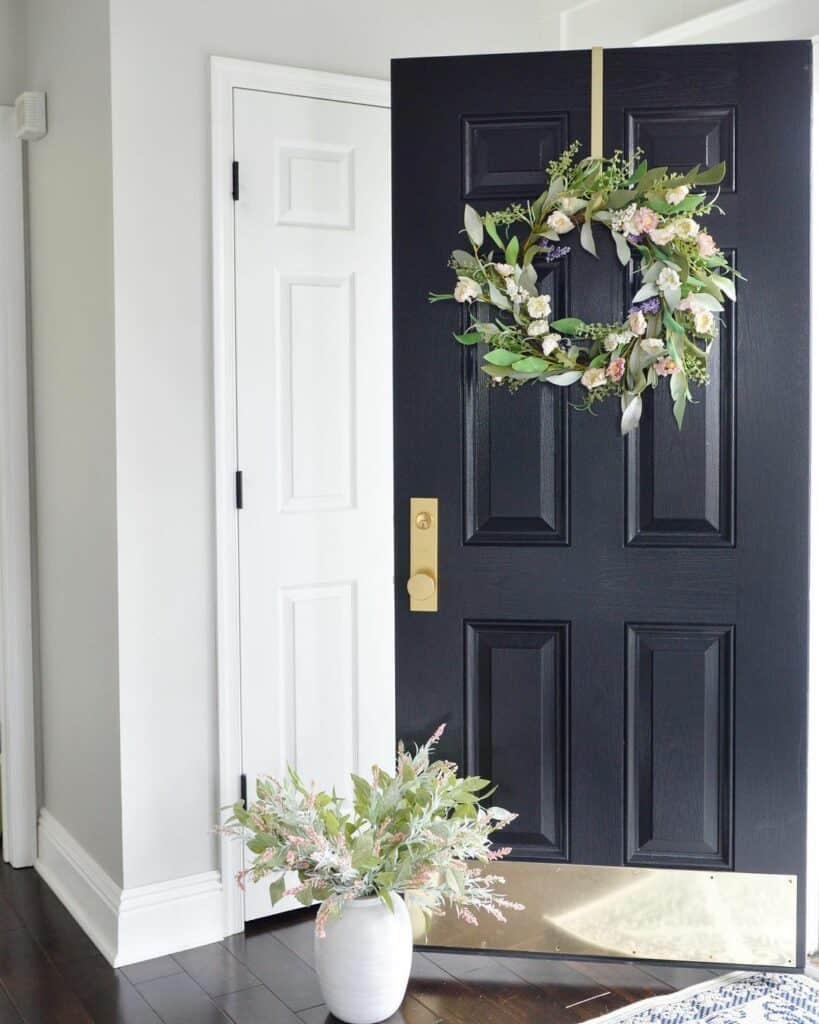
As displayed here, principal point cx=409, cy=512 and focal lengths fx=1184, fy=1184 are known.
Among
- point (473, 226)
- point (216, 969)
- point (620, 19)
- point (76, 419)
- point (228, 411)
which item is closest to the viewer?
point (473, 226)

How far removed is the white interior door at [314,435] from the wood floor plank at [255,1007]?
37cm

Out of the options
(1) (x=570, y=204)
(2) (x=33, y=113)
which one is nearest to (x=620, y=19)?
(1) (x=570, y=204)

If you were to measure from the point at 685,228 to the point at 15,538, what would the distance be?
2.00 m

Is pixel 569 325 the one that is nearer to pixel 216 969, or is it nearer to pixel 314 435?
pixel 314 435

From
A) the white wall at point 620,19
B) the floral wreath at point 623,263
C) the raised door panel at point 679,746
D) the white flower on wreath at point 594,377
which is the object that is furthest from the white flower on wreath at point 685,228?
the raised door panel at point 679,746

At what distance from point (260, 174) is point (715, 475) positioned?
4.28 ft

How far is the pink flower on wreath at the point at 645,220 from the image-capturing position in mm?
2492

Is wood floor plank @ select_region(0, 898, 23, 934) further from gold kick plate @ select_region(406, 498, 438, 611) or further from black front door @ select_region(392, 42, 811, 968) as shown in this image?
gold kick plate @ select_region(406, 498, 438, 611)

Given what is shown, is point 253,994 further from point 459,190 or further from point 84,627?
point 459,190

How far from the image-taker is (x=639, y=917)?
2680 millimetres

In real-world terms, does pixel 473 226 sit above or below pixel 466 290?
above

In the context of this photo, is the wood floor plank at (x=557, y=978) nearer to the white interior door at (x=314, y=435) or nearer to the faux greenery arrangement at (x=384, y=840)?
the faux greenery arrangement at (x=384, y=840)

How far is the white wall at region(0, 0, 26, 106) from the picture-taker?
3262mm

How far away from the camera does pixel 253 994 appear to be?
8.58ft
